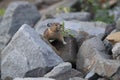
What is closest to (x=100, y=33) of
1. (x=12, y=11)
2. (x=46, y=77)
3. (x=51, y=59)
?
(x=51, y=59)

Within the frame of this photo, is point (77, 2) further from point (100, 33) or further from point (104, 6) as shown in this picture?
point (100, 33)

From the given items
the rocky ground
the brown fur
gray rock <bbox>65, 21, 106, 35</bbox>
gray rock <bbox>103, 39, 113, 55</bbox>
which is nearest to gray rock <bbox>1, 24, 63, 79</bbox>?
the rocky ground

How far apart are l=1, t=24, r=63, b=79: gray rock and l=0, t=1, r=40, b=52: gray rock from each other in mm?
1987

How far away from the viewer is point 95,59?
6.78 m

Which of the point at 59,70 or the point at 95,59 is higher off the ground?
the point at 59,70

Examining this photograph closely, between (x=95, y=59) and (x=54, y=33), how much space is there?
33.8 inches

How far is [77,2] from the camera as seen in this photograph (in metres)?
13.7

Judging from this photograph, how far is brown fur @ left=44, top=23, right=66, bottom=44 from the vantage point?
726cm

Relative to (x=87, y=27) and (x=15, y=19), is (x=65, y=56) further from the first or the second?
(x=15, y=19)

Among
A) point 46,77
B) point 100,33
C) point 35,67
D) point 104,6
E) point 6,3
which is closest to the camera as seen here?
point 46,77

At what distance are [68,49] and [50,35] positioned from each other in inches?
13.5

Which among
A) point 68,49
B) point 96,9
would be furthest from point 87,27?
point 96,9

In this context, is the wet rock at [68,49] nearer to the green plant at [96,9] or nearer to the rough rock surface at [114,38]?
the rough rock surface at [114,38]

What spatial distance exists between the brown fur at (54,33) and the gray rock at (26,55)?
19 centimetres
